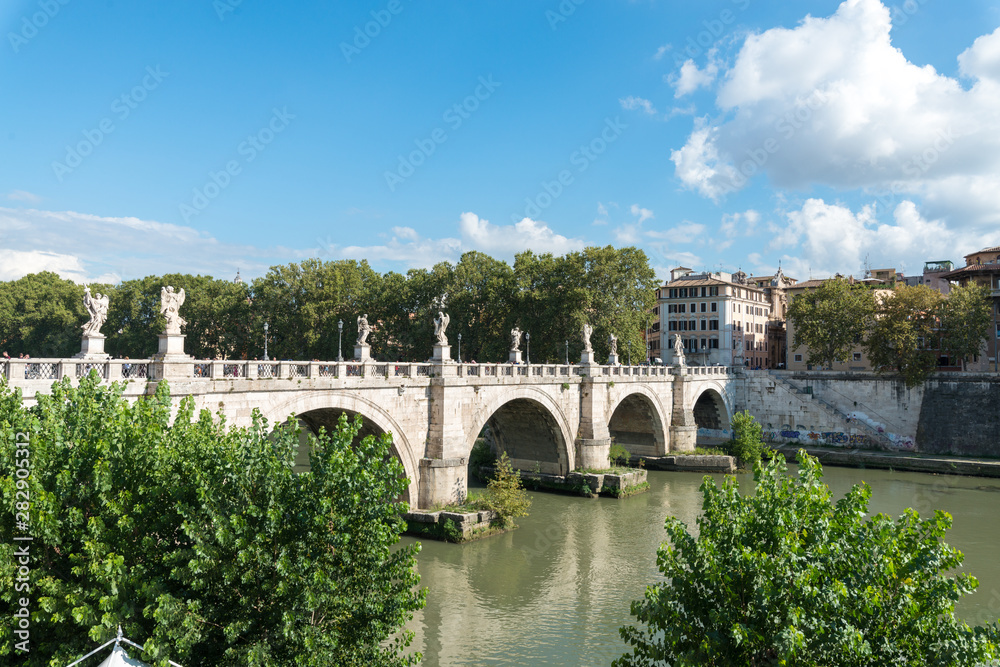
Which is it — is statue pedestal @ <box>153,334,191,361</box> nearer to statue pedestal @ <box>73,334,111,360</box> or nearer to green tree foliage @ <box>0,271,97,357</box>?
statue pedestal @ <box>73,334,111,360</box>

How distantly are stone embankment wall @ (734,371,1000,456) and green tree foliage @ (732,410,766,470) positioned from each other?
8059 millimetres

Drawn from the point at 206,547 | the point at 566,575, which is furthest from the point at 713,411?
the point at 206,547

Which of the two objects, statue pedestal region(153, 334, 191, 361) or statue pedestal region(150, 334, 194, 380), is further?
statue pedestal region(153, 334, 191, 361)

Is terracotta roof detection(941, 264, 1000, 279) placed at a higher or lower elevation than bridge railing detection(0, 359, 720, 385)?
higher

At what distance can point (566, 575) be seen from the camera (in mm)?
20266

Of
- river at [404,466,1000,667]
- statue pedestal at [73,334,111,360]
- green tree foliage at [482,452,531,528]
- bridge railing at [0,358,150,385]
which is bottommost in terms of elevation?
river at [404,466,1000,667]

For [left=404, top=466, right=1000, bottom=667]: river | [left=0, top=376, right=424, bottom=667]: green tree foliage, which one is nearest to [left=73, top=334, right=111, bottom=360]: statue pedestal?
[left=0, top=376, right=424, bottom=667]: green tree foliage

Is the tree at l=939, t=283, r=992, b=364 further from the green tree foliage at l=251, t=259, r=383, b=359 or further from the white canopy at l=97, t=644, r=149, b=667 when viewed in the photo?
the white canopy at l=97, t=644, r=149, b=667

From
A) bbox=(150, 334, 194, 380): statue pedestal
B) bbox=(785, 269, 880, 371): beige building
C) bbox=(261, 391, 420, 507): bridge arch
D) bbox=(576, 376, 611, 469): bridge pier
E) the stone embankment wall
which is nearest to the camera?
bbox=(150, 334, 194, 380): statue pedestal

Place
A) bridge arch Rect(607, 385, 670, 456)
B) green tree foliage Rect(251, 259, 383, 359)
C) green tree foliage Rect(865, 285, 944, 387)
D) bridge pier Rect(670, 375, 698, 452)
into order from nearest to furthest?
bridge arch Rect(607, 385, 670, 456) → bridge pier Rect(670, 375, 698, 452) → green tree foliage Rect(865, 285, 944, 387) → green tree foliage Rect(251, 259, 383, 359)

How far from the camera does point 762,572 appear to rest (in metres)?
7.77

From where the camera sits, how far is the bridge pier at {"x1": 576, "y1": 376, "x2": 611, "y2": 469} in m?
31.6

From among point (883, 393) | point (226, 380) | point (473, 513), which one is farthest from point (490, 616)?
point (883, 393)

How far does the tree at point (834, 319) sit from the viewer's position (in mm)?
46000
